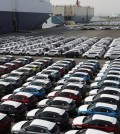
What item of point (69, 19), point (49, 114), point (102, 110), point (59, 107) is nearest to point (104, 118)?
point (102, 110)

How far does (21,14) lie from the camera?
283 feet

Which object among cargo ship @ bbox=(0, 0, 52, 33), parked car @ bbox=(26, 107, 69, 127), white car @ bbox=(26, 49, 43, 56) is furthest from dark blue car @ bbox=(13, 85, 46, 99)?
cargo ship @ bbox=(0, 0, 52, 33)

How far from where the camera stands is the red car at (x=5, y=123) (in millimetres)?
16281

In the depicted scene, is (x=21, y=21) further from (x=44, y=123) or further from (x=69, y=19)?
(x=69, y=19)

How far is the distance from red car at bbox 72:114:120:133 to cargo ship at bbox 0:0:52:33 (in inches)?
2441

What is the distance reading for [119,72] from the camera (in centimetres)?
2702

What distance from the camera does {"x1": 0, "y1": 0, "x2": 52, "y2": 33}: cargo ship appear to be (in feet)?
253

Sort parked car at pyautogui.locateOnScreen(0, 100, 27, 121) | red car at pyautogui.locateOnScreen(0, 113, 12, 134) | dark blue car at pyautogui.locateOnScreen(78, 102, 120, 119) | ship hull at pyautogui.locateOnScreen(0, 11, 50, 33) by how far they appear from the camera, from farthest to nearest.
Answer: ship hull at pyautogui.locateOnScreen(0, 11, 50, 33) → parked car at pyautogui.locateOnScreen(0, 100, 27, 121) → dark blue car at pyautogui.locateOnScreen(78, 102, 120, 119) → red car at pyautogui.locateOnScreen(0, 113, 12, 134)

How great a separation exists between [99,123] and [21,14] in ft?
242

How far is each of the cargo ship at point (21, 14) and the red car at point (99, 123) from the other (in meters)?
62.0

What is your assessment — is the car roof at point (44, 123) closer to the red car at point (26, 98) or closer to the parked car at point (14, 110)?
the parked car at point (14, 110)

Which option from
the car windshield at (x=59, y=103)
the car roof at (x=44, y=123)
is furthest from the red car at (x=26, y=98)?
the car roof at (x=44, y=123)

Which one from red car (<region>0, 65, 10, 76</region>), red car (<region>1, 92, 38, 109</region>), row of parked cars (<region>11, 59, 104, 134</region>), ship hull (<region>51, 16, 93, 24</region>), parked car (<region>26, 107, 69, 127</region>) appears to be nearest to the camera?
row of parked cars (<region>11, 59, 104, 134</region>)

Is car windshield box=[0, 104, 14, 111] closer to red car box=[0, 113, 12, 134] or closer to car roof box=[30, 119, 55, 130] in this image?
red car box=[0, 113, 12, 134]
